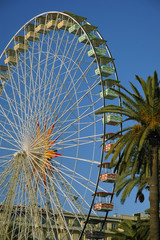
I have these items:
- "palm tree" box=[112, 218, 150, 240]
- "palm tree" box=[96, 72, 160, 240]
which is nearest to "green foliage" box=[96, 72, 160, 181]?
"palm tree" box=[96, 72, 160, 240]

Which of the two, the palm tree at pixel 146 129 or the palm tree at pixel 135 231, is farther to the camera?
the palm tree at pixel 135 231

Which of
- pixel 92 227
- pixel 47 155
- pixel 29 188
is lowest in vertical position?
pixel 92 227

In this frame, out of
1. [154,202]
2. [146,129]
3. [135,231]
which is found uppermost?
[146,129]

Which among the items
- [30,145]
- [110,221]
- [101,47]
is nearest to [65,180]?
[30,145]

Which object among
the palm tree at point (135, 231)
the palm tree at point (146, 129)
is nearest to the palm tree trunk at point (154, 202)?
the palm tree at point (146, 129)

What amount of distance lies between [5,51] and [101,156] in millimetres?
18359

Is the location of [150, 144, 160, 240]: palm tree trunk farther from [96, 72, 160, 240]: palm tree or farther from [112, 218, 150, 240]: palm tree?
[112, 218, 150, 240]: palm tree

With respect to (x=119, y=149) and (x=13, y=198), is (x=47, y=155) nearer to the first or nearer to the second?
(x=13, y=198)

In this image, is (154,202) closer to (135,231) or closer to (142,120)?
(142,120)

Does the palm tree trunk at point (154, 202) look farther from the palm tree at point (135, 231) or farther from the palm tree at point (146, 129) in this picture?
the palm tree at point (135, 231)

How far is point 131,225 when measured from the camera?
35438 millimetres

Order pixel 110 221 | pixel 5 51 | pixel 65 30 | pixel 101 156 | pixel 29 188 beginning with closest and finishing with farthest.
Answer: pixel 101 156 → pixel 29 188 → pixel 65 30 → pixel 5 51 → pixel 110 221

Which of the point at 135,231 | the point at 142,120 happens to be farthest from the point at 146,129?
the point at 135,231

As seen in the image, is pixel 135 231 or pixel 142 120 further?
pixel 135 231
